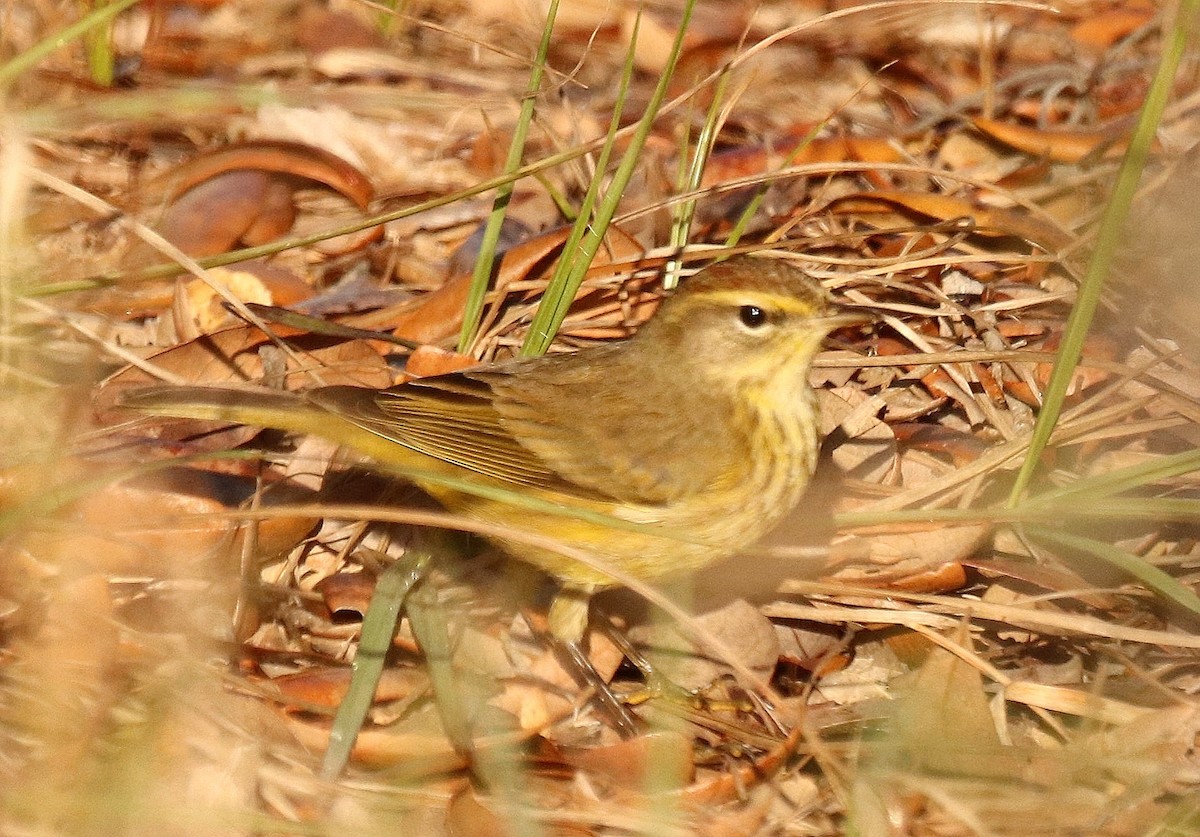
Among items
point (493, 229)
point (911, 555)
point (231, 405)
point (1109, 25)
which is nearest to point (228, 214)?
point (493, 229)

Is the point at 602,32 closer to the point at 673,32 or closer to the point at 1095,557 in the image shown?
the point at 673,32

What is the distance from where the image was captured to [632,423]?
4.05 m

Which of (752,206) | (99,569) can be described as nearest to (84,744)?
(99,569)

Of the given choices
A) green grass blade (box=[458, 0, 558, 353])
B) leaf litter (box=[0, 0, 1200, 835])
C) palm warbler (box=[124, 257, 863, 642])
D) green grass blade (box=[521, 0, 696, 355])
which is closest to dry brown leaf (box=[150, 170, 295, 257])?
leaf litter (box=[0, 0, 1200, 835])

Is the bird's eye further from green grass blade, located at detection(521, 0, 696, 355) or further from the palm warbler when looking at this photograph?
green grass blade, located at detection(521, 0, 696, 355)

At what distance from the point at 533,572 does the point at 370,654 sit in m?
0.74

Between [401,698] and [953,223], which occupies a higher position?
[953,223]

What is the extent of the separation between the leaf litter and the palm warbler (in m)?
0.25

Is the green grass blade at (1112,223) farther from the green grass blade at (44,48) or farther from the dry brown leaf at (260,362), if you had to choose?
the green grass blade at (44,48)

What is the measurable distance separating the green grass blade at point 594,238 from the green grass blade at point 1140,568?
1485 mm

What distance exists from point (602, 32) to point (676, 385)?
3.09 meters

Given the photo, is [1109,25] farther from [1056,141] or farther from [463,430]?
[463,430]

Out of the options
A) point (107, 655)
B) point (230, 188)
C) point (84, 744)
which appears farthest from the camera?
point (230, 188)

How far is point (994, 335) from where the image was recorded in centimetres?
452
